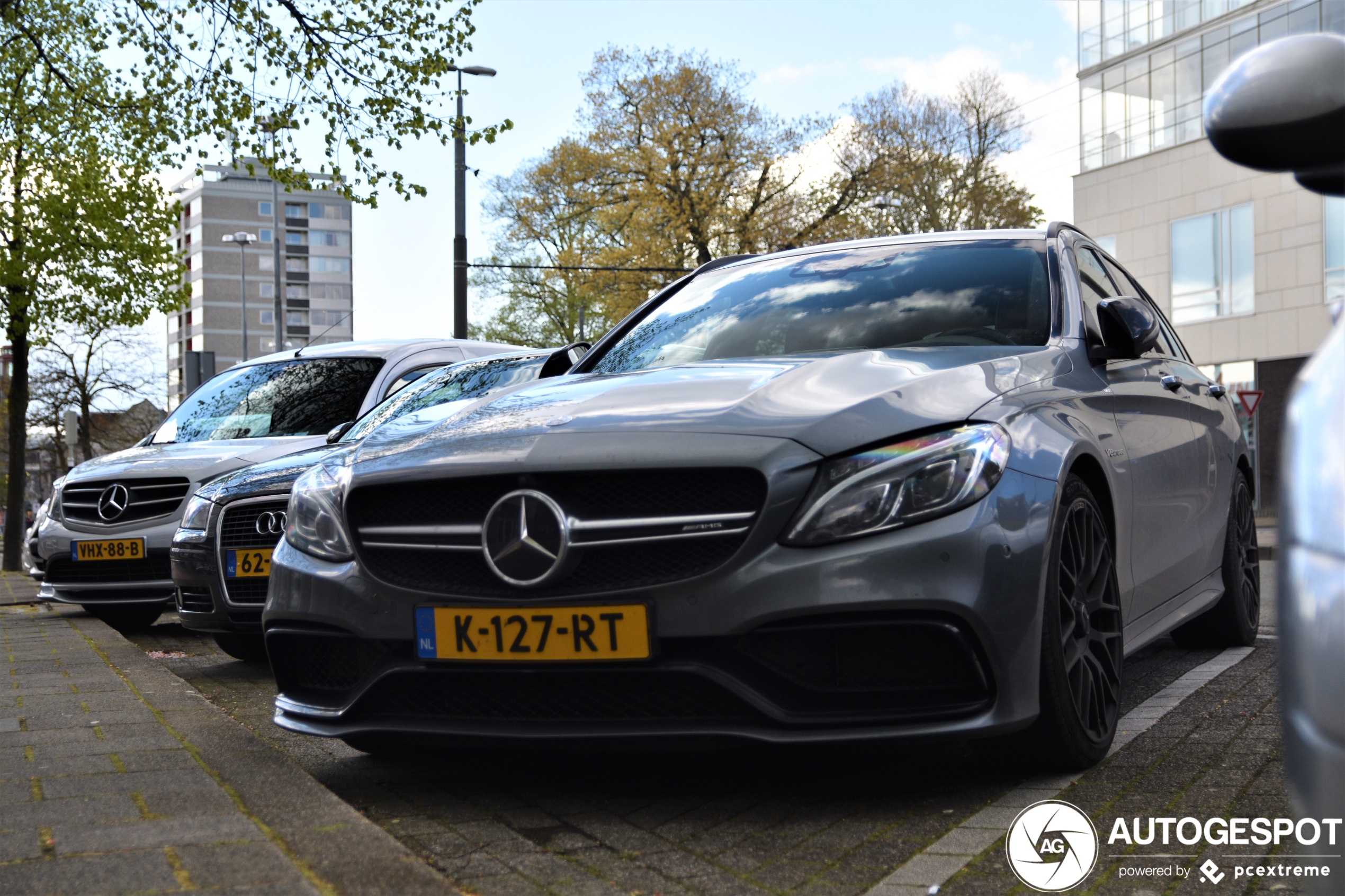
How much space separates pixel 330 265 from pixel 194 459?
394 ft

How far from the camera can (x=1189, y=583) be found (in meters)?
4.98

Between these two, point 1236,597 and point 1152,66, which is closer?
point 1236,597

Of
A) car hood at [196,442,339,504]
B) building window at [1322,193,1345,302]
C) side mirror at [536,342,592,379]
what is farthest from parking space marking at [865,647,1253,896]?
building window at [1322,193,1345,302]

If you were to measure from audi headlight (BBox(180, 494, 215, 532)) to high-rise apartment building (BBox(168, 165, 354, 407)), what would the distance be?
102919 mm

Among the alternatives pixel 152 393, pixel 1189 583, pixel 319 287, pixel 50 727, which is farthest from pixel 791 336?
pixel 319 287

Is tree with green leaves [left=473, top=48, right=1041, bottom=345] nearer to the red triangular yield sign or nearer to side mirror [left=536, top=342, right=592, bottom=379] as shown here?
the red triangular yield sign

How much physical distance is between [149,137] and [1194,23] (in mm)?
24383

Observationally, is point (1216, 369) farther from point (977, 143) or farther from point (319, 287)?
point (319, 287)

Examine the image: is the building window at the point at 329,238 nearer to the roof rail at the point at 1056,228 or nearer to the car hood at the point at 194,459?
the car hood at the point at 194,459

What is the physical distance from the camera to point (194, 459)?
870 centimetres

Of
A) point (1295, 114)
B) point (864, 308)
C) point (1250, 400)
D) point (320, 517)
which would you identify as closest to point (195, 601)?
point (320, 517)

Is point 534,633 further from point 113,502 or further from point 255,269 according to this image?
point 255,269

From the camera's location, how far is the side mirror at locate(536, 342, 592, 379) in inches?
202

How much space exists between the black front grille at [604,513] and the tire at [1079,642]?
2.67ft
